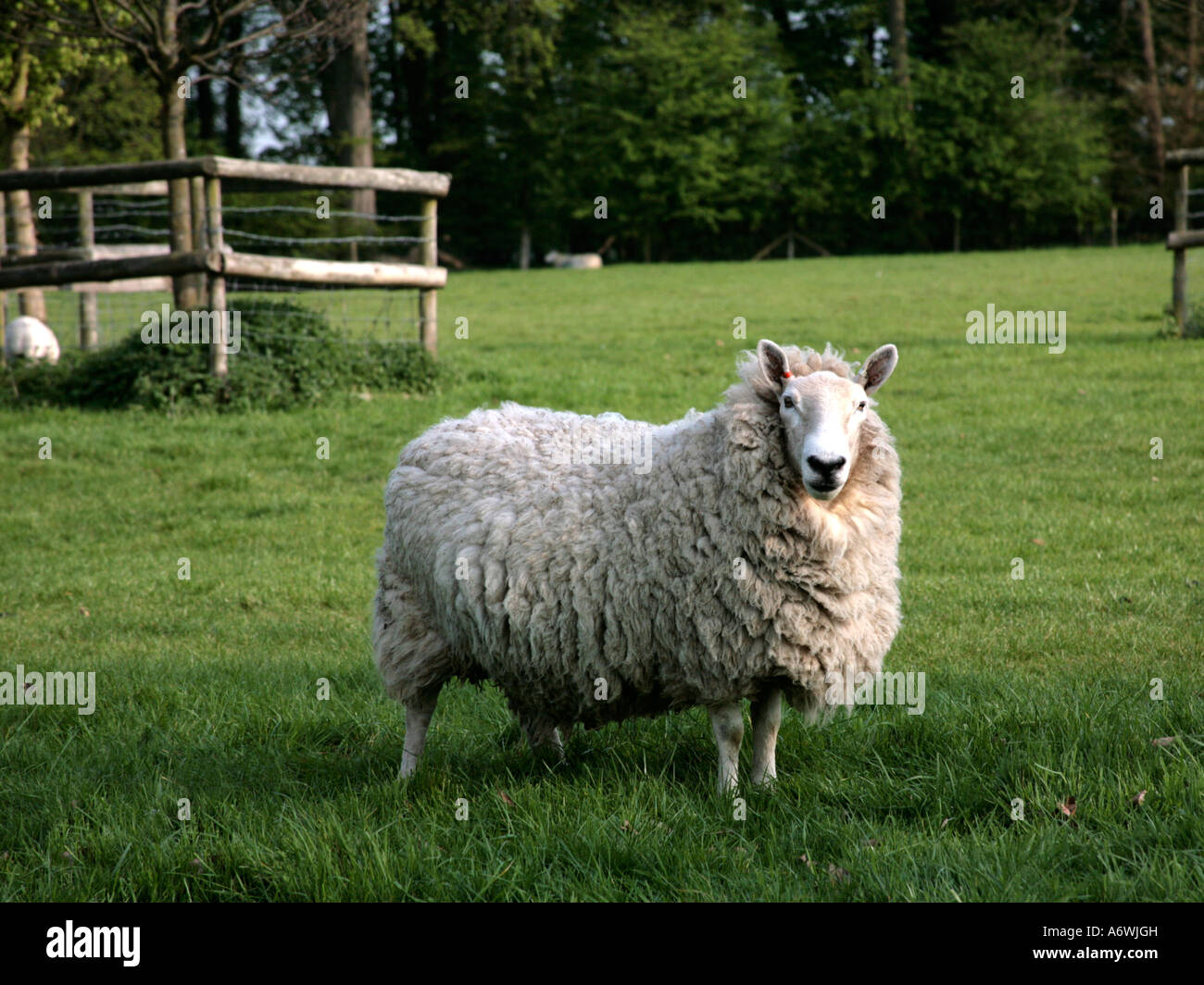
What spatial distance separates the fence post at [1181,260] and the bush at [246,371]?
8.82m

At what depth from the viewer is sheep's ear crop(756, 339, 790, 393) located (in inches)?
160

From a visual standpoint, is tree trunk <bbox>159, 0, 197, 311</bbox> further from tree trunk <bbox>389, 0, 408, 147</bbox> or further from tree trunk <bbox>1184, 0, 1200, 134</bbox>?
tree trunk <bbox>1184, 0, 1200, 134</bbox>

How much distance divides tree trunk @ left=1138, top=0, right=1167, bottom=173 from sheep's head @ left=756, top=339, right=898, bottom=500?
3673cm

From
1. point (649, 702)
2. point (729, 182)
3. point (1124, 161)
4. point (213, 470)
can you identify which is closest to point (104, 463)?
point (213, 470)

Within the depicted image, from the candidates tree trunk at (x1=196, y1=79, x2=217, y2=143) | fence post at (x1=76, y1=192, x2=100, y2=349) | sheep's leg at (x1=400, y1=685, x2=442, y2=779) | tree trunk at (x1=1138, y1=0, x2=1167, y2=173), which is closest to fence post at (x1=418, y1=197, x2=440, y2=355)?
fence post at (x1=76, y1=192, x2=100, y2=349)

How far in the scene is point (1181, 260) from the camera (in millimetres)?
13766

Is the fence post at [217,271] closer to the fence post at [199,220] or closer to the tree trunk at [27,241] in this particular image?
the fence post at [199,220]

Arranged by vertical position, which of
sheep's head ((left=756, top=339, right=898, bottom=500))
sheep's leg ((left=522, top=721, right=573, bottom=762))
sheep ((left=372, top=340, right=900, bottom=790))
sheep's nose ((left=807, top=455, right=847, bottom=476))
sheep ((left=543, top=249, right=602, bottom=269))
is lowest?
sheep's leg ((left=522, top=721, right=573, bottom=762))

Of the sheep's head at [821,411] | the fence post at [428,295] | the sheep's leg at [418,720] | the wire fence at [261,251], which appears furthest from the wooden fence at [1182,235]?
the sheep's leg at [418,720]

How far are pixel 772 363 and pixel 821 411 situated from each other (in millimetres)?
354

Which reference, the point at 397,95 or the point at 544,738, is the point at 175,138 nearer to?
the point at 544,738

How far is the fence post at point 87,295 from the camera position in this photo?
14.2m

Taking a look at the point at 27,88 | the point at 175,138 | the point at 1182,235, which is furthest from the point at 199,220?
the point at 1182,235
